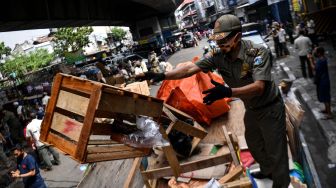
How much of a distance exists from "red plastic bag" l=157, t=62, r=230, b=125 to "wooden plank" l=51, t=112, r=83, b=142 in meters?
2.95

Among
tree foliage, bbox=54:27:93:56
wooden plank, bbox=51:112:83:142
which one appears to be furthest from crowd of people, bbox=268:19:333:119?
tree foliage, bbox=54:27:93:56

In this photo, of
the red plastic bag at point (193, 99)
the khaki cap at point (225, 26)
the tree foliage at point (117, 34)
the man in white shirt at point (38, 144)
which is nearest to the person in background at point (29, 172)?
the man in white shirt at point (38, 144)

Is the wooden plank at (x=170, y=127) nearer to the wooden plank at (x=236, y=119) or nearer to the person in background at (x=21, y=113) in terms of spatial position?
the wooden plank at (x=236, y=119)

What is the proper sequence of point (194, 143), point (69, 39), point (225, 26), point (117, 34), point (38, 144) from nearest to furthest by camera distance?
point (225, 26), point (194, 143), point (38, 144), point (69, 39), point (117, 34)

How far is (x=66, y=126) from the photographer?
118 inches

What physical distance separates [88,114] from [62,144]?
52cm

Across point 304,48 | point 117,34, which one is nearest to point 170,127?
point 304,48

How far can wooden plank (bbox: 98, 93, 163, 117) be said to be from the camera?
2.70 metres

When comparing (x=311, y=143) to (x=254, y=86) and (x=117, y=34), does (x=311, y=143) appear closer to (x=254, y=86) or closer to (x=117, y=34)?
(x=254, y=86)

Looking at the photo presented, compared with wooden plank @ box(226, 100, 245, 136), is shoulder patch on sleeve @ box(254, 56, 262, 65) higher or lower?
higher

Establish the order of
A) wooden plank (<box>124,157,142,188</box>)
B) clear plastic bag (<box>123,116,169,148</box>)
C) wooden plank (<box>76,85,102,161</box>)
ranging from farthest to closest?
wooden plank (<box>124,157,142,188</box>) → clear plastic bag (<box>123,116,169,148</box>) → wooden plank (<box>76,85,102,161</box>)

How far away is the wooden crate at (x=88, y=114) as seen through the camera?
266cm

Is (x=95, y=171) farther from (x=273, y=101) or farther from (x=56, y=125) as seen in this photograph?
(x=273, y=101)

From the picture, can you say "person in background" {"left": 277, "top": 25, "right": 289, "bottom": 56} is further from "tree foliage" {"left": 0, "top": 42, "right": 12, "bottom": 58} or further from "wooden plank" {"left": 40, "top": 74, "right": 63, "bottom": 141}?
"tree foliage" {"left": 0, "top": 42, "right": 12, "bottom": 58}
